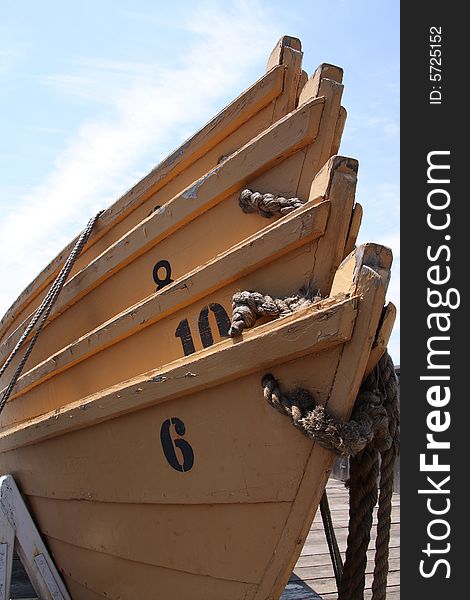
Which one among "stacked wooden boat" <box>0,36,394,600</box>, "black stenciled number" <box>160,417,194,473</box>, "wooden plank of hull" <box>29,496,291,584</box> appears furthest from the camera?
"black stenciled number" <box>160,417,194,473</box>

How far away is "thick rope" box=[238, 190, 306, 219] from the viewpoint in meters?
2.48

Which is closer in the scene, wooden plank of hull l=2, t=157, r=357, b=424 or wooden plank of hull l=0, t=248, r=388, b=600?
wooden plank of hull l=0, t=248, r=388, b=600

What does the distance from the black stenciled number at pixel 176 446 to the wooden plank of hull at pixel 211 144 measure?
109 centimetres

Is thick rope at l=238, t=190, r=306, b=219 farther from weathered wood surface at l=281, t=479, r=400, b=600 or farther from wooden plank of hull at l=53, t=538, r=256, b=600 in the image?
weathered wood surface at l=281, t=479, r=400, b=600

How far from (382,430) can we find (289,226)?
770 millimetres

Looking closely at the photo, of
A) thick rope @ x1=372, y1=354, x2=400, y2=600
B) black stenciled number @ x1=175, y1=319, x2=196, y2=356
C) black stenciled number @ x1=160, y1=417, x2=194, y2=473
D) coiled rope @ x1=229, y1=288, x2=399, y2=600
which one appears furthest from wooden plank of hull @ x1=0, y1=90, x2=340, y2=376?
thick rope @ x1=372, y1=354, x2=400, y2=600

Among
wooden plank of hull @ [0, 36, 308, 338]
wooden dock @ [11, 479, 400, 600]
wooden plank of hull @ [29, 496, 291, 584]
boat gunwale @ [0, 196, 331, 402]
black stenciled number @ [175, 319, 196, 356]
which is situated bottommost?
wooden dock @ [11, 479, 400, 600]

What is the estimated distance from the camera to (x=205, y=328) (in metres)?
2.62

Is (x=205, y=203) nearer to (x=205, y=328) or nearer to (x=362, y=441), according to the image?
(x=205, y=328)

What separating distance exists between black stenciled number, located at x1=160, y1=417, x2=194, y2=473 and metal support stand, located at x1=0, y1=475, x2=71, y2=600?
4.50 feet

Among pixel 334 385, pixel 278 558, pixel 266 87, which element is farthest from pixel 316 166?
pixel 278 558

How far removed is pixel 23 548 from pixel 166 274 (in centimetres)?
190

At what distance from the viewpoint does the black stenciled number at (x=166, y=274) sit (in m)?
2.91

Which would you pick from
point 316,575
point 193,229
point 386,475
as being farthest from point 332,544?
point 193,229
